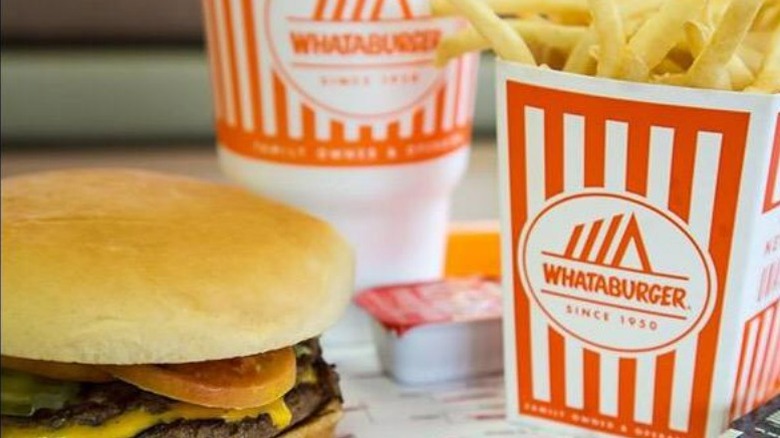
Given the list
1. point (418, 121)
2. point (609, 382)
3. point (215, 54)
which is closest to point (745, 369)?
point (609, 382)

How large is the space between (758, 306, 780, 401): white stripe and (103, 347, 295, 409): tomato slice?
427 mm

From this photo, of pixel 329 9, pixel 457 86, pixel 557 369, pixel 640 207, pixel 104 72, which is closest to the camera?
pixel 640 207

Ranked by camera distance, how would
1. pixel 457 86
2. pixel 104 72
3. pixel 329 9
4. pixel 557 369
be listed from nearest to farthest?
1. pixel 557 369
2. pixel 329 9
3. pixel 457 86
4. pixel 104 72

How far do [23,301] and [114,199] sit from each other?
8.6 inches

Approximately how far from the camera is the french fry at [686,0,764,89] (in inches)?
35.9

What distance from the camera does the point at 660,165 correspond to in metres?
1.01

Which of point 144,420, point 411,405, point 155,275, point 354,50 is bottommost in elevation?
point 411,405

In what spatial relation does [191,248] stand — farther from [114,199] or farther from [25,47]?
[25,47]

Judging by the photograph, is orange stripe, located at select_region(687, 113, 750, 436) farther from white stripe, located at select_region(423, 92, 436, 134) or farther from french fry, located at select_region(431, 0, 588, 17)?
white stripe, located at select_region(423, 92, 436, 134)

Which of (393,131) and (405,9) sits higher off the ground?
(405,9)

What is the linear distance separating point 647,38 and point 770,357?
33 centimetres

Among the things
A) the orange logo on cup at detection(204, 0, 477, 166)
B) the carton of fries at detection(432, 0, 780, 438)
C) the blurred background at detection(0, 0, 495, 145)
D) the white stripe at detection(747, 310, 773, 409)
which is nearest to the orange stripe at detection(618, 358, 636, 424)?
the carton of fries at detection(432, 0, 780, 438)

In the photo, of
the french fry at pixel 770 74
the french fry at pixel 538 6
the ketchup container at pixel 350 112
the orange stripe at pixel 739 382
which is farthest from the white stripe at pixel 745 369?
the ketchup container at pixel 350 112

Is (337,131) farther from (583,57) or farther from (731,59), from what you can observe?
(731,59)
